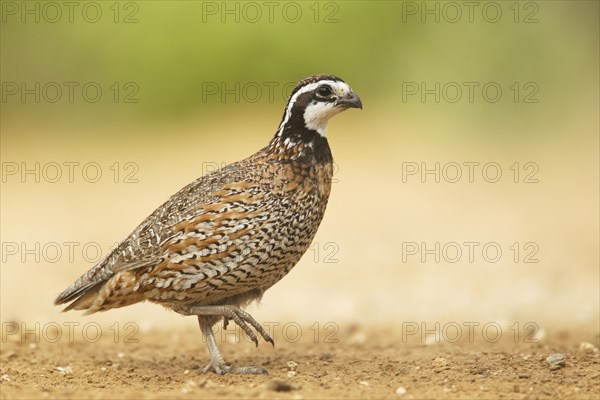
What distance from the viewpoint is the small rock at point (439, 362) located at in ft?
25.1

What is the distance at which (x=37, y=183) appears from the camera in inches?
770

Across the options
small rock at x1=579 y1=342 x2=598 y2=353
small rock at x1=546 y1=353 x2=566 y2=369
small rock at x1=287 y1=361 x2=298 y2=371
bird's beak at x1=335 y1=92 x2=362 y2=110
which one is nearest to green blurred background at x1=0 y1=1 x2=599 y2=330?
small rock at x1=579 y1=342 x2=598 y2=353

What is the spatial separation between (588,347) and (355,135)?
546 inches

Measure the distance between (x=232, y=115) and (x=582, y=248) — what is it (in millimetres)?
11919

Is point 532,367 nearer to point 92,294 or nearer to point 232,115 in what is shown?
point 92,294

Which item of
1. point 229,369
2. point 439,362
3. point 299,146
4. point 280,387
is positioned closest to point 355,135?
point 299,146

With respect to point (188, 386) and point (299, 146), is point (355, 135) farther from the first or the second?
point (188, 386)

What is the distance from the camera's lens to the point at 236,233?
289 inches

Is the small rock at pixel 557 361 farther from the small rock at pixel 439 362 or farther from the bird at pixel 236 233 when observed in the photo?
the bird at pixel 236 233

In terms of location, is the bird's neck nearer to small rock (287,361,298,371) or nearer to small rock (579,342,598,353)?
small rock (287,361,298,371)

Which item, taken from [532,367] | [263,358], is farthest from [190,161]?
[532,367]

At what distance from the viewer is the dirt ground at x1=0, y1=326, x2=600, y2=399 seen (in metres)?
6.52

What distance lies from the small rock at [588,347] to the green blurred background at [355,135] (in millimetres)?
1209

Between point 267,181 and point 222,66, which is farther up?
point 222,66
